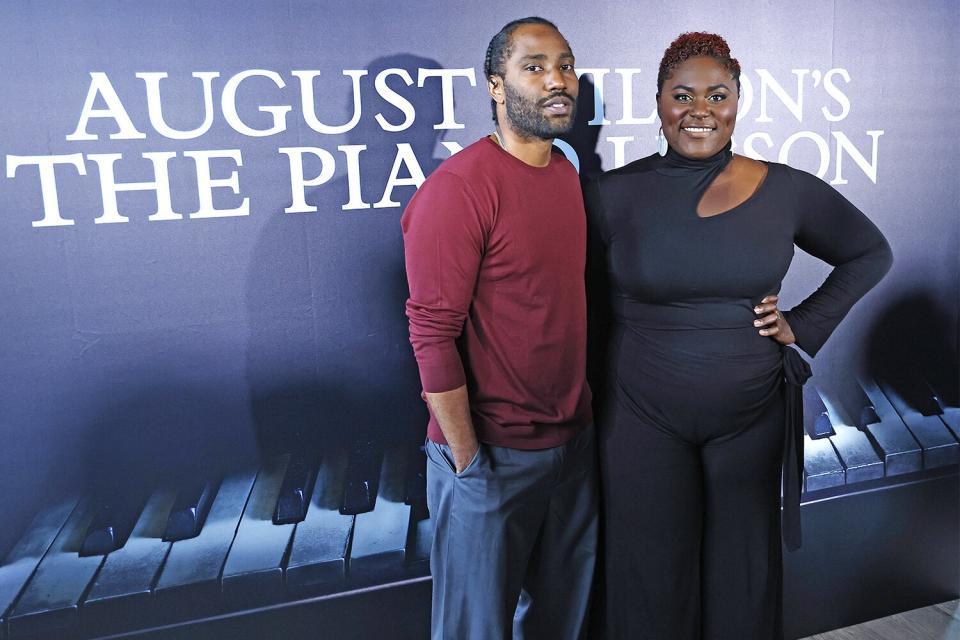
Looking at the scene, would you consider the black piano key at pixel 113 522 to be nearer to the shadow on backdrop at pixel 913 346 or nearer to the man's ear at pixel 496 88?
the man's ear at pixel 496 88

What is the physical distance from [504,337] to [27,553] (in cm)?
138

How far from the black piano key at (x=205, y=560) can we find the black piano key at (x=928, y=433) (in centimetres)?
220

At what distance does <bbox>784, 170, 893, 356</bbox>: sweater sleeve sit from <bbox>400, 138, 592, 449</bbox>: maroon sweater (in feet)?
1.90

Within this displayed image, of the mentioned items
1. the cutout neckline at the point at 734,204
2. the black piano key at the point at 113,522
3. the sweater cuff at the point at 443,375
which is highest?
the cutout neckline at the point at 734,204

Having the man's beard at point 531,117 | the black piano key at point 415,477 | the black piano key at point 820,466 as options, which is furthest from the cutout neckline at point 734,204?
the black piano key at point 820,466

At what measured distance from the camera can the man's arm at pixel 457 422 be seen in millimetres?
1732

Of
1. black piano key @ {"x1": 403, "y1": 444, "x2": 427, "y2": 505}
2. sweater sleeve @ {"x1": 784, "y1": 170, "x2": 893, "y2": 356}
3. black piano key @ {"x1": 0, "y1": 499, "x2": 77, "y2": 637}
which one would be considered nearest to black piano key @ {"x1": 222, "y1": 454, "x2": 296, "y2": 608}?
black piano key @ {"x1": 403, "y1": 444, "x2": 427, "y2": 505}

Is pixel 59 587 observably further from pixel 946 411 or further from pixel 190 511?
pixel 946 411

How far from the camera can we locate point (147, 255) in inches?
79.5

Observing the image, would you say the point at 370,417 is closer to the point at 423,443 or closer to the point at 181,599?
the point at 423,443

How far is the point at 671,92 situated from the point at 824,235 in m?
0.54

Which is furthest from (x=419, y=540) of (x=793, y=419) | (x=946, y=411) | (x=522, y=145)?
(x=946, y=411)

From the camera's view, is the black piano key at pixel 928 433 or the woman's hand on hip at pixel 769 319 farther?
the black piano key at pixel 928 433

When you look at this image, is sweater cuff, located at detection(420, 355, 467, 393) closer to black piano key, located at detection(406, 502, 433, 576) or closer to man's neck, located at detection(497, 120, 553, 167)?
man's neck, located at detection(497, 120, 553, 167)
